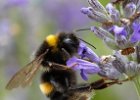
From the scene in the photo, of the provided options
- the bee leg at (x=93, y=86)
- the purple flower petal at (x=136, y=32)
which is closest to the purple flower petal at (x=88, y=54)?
the bee leg at (x=93, y=86)

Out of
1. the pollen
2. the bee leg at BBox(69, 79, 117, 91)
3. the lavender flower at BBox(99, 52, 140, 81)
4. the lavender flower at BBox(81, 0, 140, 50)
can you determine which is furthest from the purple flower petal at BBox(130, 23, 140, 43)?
the pollen

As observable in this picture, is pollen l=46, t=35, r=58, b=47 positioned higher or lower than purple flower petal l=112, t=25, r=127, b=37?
higher

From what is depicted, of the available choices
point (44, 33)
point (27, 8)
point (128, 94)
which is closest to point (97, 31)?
point (128, 94)

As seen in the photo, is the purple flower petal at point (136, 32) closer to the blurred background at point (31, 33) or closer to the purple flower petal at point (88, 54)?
the purple flower petal at point (88, 54)

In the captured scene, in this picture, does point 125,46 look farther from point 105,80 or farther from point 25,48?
point 25,48

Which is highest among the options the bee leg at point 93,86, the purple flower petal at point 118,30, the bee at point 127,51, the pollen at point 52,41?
the pollen at point 52,41

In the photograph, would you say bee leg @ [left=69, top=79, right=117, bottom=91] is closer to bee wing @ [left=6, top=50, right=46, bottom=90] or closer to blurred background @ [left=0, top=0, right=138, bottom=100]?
bee wing @ [left=6, top=50, right=46, bottom=90]
